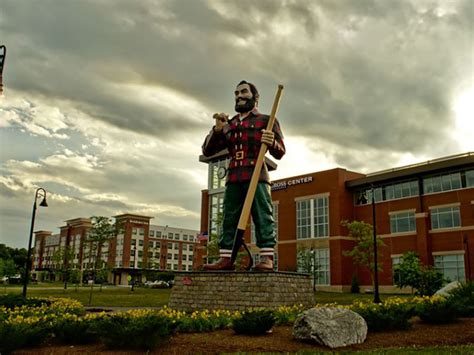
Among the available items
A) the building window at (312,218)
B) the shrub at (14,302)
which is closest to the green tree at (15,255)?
the building window at (312,218)

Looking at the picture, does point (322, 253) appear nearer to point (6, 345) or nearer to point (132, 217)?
point (6, 345)

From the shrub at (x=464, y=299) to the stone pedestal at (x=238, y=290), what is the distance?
4.40 meters

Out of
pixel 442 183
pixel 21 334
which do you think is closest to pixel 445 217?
pixel 442 183

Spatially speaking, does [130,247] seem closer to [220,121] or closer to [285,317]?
[220,121]

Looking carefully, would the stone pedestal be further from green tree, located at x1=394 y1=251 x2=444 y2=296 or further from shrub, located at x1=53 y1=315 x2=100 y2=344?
green tree, located at x1=394 y1=251 x2=444 y2=296

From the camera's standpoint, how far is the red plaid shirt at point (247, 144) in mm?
15289

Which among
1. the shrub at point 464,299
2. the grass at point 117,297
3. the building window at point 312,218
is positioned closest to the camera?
the shrub at point 464,299

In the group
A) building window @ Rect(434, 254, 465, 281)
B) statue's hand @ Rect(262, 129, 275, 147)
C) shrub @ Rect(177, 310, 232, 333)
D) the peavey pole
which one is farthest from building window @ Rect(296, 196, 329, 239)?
shrub @ Rect(177, 310, 232, 333)

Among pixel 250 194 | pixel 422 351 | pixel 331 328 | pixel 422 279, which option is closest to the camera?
pixel 422 351

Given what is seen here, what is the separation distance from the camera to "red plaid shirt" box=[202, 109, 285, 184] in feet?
50.2

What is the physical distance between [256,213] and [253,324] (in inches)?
231

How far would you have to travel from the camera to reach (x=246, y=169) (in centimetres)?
1530

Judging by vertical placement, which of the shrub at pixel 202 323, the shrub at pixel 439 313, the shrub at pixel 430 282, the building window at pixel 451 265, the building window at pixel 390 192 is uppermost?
the building window at pixel 390 192

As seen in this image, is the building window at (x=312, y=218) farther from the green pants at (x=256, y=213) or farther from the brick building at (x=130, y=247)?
the green pants at (x=256, y=213)
